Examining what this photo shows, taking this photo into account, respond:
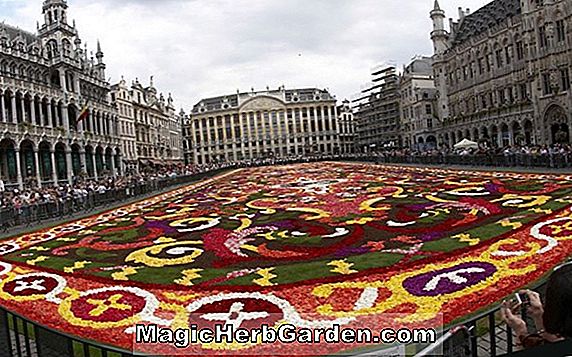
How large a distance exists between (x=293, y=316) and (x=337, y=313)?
54 cm

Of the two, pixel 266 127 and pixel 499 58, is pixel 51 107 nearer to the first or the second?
pixel 499 58

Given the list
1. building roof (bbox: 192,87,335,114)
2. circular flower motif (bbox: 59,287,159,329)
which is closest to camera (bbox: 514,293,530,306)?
circular flower motif (bbox: 59,287,159,329)

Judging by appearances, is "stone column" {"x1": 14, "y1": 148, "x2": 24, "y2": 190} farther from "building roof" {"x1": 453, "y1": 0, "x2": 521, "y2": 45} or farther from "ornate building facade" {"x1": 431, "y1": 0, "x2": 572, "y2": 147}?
"building roof" {"x1": 453, "y1": 0, "x2": 521, "y2": 45}

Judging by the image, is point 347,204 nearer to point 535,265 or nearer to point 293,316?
point 535,265

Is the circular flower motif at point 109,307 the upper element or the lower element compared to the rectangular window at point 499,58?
lower

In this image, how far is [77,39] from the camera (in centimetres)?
4931

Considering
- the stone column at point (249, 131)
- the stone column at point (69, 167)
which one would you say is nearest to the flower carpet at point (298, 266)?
the stone column at point (69, 167)

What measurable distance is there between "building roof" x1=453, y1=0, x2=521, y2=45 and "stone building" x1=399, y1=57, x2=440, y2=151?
1094 centimetres

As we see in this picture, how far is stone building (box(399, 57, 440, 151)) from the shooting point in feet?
226

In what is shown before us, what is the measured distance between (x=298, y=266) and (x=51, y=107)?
41.1 metres

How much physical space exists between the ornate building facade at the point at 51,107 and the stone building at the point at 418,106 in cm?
4214

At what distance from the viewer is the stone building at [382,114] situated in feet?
273

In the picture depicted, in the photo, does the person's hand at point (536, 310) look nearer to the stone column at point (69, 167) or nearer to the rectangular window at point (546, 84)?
the rectangular window at point (546, 84)

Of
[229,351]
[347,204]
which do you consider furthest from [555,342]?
[347,204]
